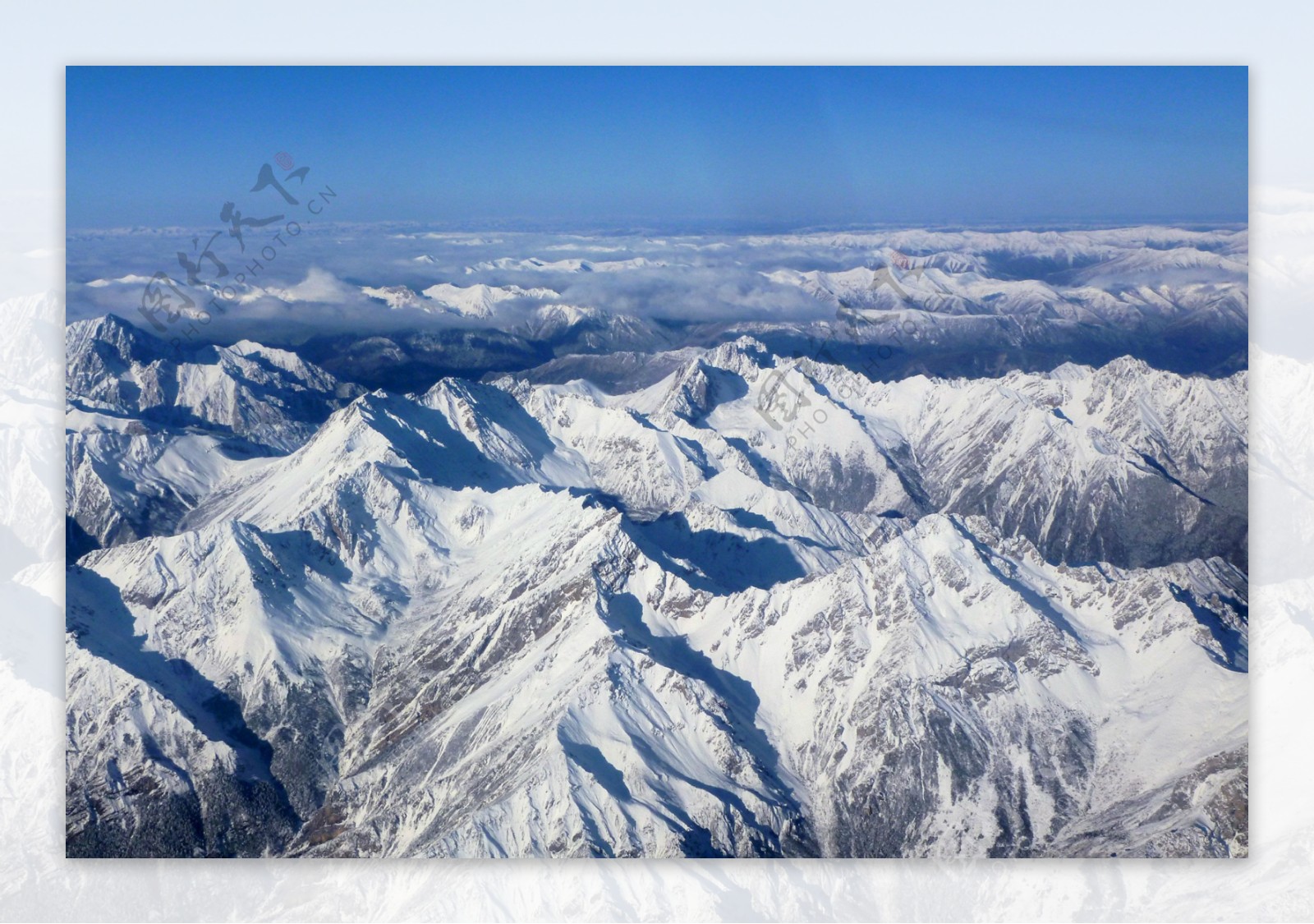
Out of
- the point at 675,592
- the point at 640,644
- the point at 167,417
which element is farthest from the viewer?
the point at 167,417

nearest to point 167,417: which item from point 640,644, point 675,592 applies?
point 675,592

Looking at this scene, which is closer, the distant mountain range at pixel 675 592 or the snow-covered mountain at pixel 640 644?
the snow-covered mountain at pixel 640 644

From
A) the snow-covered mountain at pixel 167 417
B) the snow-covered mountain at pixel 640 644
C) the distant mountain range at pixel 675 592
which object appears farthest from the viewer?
the snow-covered mountain at pixel 167 417

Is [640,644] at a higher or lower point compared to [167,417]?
lower

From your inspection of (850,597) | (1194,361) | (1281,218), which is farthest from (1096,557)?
(1281,218)

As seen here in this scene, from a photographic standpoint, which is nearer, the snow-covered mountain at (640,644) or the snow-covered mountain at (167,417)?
the snow-covered mountain at (640,644)

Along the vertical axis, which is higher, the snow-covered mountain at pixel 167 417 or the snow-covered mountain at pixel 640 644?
the snow-covered mountain at pixel 167 417

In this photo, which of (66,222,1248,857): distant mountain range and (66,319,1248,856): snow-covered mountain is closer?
(66,319,1248,856): snow-covered mountain

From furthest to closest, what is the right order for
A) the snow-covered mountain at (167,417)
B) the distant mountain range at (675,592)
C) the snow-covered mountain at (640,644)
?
the snow-covered mountain at (167,417)
the distant mountain range at (675,592)
the snow-covered mountain at (640,644)

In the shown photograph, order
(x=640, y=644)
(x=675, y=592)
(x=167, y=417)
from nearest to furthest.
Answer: (x=640, y=644), (x=675, y=592), (x=167, y=417)

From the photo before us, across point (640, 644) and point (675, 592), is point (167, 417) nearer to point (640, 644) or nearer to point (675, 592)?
point (675, 592)
